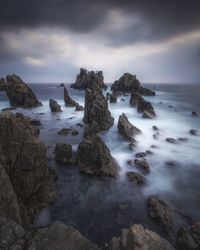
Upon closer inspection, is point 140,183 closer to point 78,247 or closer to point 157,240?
point 157,240

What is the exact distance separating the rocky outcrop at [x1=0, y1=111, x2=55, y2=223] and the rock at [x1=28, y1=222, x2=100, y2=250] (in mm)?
5787

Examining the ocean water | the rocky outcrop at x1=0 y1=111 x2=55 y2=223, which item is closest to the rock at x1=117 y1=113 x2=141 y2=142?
the ocean water

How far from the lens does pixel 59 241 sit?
305 inches

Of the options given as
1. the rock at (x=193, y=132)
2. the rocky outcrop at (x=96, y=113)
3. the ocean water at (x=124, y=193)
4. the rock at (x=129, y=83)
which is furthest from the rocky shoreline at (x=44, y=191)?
the rock at (x=129, y=83)

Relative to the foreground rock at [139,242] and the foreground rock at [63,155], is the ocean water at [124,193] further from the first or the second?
the foreground rock at [139,242]

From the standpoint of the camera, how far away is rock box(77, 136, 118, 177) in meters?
20.0

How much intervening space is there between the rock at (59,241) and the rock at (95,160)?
11.7m

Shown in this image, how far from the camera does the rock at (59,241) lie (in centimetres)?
735

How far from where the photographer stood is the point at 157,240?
27.1 ft

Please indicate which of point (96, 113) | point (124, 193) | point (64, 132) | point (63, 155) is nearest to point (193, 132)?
point (96, 113)

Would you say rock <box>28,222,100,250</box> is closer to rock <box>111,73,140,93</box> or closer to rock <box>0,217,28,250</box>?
rock <box>0,217,28,250</box>

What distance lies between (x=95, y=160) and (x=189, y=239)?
11.8 metres

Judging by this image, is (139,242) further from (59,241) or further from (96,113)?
(96,113)

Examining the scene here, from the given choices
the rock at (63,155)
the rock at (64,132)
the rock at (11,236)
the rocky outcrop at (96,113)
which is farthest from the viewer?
the rocky outcrop at (96,113)
